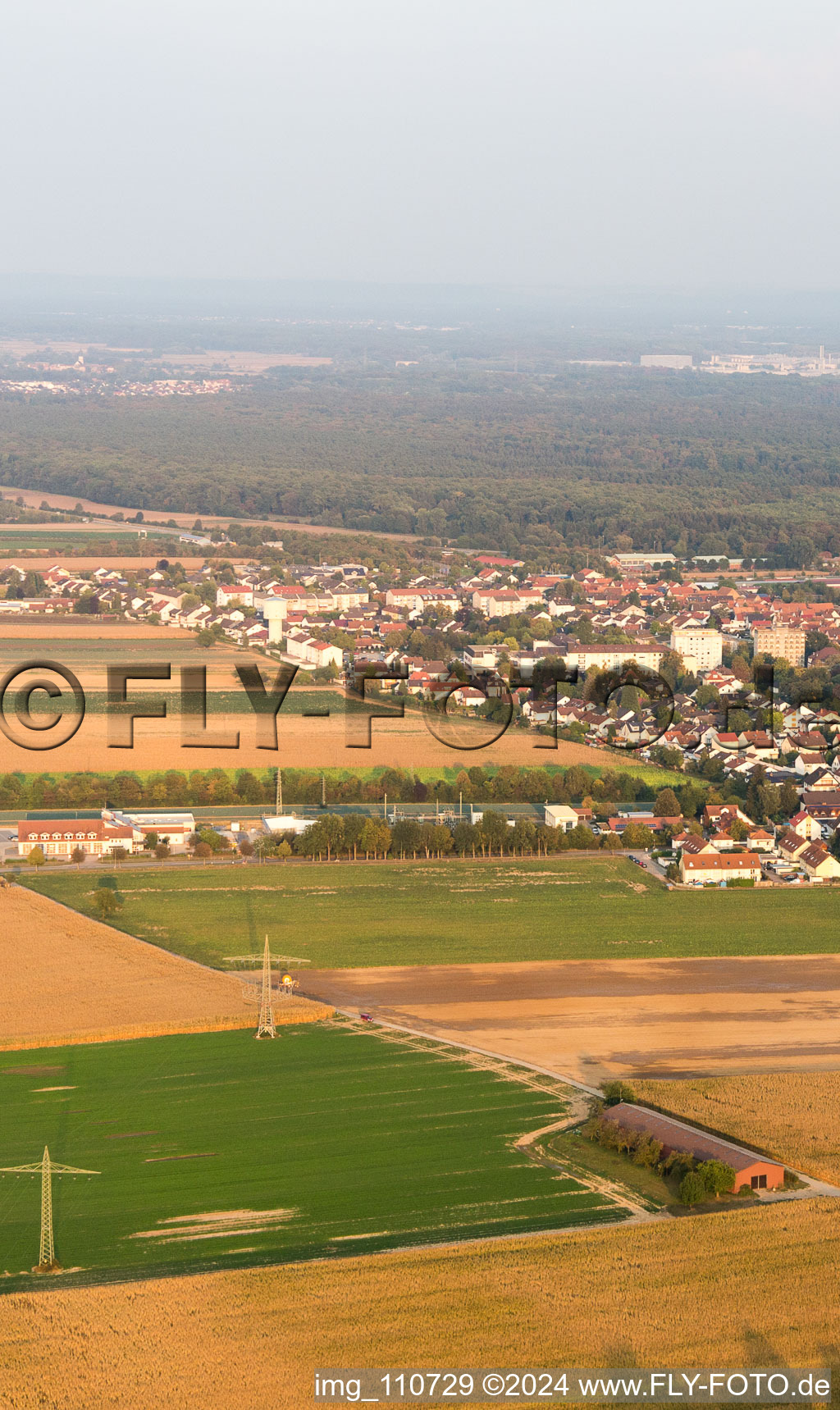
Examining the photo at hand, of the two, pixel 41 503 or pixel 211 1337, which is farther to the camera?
pixel 41 503

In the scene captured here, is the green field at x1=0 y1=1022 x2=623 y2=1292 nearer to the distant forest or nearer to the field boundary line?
the field boundary line

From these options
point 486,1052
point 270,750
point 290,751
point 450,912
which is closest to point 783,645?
point 290,751

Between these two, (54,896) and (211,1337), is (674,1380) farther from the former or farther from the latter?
(54,896)

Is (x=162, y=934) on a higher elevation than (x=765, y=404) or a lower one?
lower

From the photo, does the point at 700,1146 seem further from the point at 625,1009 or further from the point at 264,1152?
the point at 625,1009

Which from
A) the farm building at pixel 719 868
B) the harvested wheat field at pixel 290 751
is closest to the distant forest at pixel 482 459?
the harvested wheat field at pixel 290 751

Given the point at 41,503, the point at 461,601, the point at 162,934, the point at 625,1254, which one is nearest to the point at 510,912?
the point at 162,934
